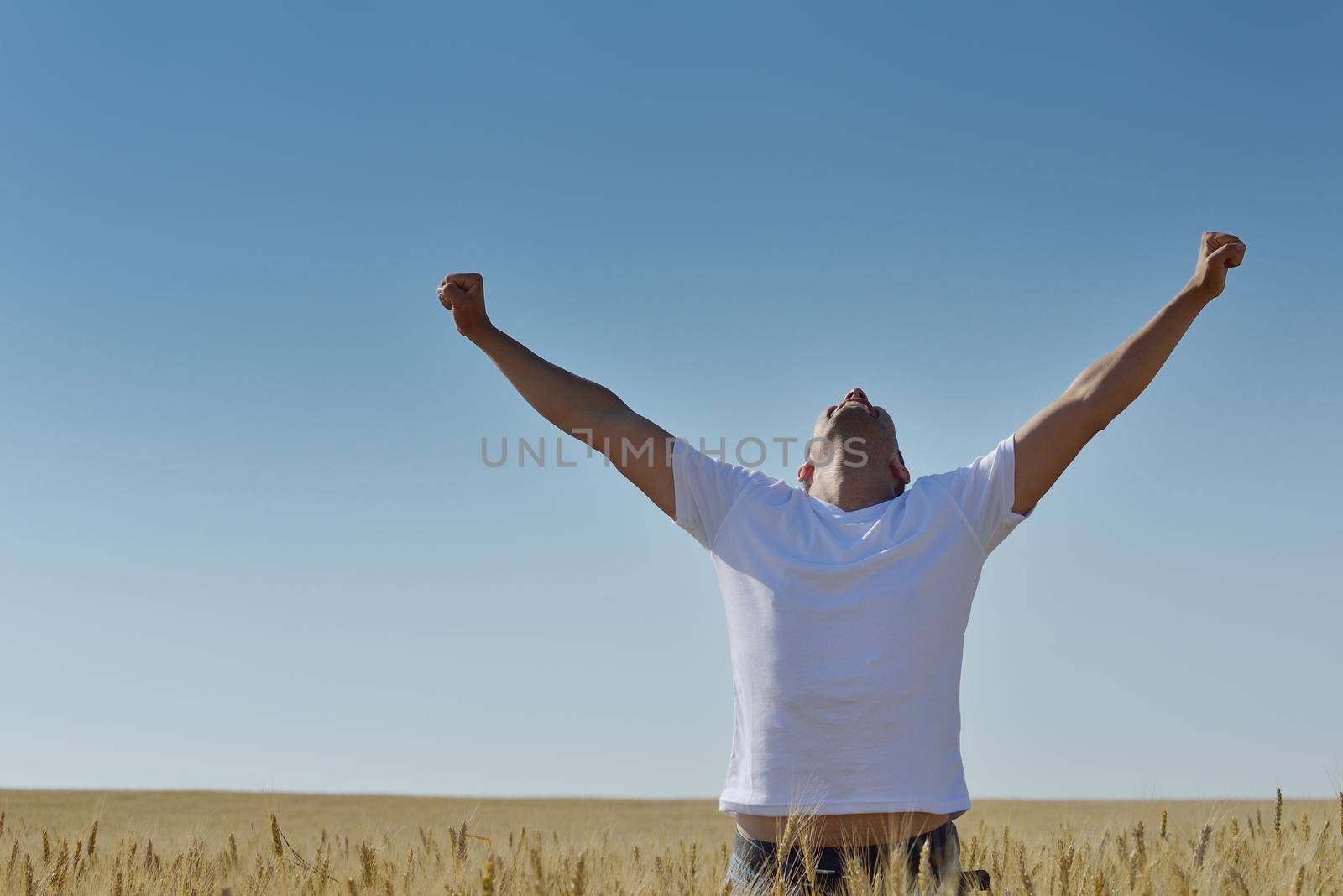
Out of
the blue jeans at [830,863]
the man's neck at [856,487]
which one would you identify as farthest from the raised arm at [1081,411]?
the blue jeans at [830,863]

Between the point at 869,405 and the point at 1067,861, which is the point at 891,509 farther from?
the point at 1067,861

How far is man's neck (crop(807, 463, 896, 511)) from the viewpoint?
3764 millimetres

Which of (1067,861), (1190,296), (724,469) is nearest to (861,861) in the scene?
(1067,861)

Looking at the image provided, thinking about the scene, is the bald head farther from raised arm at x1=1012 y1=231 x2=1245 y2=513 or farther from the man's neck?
raised arm at x1=1012 y1=231 x2=1245 y2=513

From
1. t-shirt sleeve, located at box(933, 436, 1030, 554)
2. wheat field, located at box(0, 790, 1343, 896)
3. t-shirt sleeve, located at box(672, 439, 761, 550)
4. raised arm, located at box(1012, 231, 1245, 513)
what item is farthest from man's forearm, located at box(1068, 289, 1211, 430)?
wheat field, located at box(0, 790, 1343, 896)

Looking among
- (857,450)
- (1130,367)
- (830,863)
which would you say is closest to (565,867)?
(830,863)

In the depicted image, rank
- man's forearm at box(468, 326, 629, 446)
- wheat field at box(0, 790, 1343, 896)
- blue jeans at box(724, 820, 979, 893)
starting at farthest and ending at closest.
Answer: man's forearm at box(468, 326, 629, 446) → blue jeans at box(724, 820, 979, 893) → wheat field at box(0, 790, 1343, 896)

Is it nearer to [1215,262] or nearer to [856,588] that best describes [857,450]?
[856,588]

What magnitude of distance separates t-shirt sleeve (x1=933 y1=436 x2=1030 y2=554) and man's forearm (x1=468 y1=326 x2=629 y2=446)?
45.9 inches

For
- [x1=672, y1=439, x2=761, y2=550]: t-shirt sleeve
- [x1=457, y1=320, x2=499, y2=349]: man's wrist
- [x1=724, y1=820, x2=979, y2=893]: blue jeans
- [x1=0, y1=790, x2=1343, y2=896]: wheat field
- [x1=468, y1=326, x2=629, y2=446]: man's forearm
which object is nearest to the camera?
[x1=0, y1=790, x2=1343, y2=896]: wheat field

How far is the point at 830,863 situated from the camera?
3314 mm

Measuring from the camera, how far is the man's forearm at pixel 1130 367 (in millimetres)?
3543

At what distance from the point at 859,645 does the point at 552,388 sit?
140 centimetres

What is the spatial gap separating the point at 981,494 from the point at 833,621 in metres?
0.64
